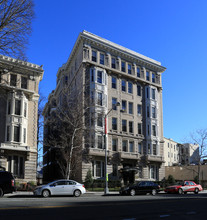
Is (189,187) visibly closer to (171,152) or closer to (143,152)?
(143,152)

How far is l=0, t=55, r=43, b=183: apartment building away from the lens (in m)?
31.9

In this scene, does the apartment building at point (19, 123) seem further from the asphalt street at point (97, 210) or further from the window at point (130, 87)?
the asphalt street at point (97, 210)

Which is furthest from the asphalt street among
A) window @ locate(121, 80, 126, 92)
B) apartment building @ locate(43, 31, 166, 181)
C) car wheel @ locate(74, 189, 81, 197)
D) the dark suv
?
window @ locate(121, 80, 126, 92)

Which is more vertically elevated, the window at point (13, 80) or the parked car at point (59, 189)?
the window at point (13, 80)

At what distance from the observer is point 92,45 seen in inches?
1699

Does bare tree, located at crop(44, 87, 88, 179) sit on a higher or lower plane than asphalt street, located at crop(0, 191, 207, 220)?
higher

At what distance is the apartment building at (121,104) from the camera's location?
40.3 meters

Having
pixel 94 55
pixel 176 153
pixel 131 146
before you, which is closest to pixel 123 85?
pixel 94 55

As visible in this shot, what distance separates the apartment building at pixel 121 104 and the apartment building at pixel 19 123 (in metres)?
7.58

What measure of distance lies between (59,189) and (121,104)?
24331 mm

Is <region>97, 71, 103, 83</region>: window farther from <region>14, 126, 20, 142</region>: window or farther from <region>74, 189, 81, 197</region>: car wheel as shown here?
<region>74, 189, 81, 197</region>: car wheel

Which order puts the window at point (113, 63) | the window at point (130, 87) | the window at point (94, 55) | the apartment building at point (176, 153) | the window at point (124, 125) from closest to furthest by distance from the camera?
the window at point (94, 55)
the window at point (124, 125)
the window at point (113, 63)
the window at point (130, 87)
the apartment building at point (176, 153)

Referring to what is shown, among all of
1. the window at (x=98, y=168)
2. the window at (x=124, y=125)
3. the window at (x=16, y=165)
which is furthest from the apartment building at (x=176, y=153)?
the window at (x=16, y=165)

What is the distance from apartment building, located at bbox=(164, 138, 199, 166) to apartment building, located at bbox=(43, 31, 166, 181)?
44960 millimetres
